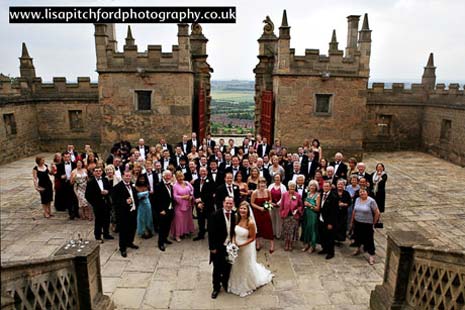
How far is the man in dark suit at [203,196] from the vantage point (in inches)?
319

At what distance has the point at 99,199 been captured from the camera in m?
7.97

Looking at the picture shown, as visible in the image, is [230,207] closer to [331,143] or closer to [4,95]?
[331,143]

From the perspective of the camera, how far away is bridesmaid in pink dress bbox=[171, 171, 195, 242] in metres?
7.91

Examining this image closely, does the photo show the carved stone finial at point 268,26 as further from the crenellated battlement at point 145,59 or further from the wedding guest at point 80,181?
the wedding guest at point 80,181

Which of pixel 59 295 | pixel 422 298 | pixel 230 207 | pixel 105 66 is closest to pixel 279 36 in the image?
pixel 105 66

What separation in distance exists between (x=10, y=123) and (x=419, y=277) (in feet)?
60.3

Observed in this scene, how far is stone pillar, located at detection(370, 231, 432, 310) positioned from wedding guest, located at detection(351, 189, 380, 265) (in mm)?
1653

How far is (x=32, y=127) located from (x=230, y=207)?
54.6 ft

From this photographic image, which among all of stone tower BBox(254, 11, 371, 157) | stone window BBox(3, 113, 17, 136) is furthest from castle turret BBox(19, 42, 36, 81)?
stone tower BBox(254, 11, 371, 157)

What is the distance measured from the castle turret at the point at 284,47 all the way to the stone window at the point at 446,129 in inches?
372

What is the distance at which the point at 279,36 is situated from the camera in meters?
14.8

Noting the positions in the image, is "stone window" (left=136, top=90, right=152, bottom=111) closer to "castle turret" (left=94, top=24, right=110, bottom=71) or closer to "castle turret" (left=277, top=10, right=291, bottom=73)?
"castle turret" (left=94, top=24, right=110, bottom=71)

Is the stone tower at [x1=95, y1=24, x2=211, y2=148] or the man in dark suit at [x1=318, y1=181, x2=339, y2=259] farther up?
the stone tower at [x1=95, y1=24, x2=211, y2=148]

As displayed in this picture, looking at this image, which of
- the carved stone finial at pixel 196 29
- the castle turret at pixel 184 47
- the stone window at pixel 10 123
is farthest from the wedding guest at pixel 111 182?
the stone window at pixel 10 123
